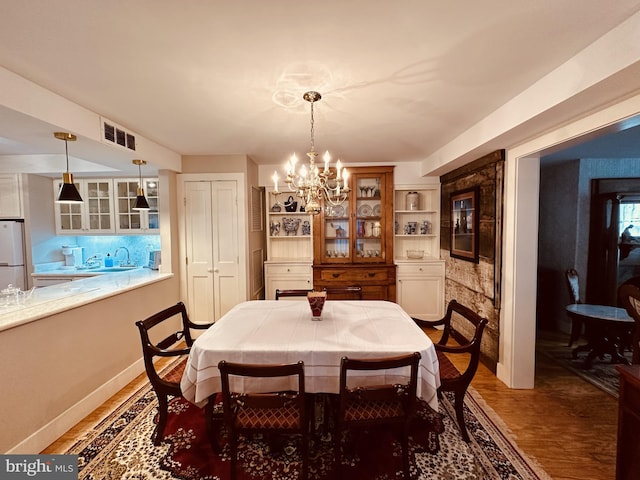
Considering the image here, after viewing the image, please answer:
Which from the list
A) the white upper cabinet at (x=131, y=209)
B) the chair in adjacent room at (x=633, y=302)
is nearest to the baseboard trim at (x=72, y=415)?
the white upper cabinet at (x=131, y=209)

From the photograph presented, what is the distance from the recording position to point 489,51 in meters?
1.54

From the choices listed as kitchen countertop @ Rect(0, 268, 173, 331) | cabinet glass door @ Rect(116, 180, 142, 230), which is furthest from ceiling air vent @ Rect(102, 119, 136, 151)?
cabinet glass door @ Rect(116, 180, 142, 230)

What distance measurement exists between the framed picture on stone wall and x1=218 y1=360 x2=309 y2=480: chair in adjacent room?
8.68 ft

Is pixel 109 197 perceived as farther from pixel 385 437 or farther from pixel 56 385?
pixel 385 437

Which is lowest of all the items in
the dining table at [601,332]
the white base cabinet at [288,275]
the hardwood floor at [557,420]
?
the hardwood floor at [557,420]

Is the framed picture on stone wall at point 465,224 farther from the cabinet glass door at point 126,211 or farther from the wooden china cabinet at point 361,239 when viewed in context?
the cabinet glass door at point 126,211

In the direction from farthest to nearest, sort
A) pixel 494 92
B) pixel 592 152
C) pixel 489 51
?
pixel 592 152
pixel 494 92
pixel 489 51

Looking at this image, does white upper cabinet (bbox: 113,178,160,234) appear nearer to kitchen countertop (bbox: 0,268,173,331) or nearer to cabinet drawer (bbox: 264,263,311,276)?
kitchen countertop (bbox: 0,268,173,331)

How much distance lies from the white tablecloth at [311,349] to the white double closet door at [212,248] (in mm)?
1816

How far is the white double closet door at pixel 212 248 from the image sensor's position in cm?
382

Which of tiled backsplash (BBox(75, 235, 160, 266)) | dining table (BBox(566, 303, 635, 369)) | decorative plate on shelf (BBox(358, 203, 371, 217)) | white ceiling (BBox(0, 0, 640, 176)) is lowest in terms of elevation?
dining table (BBox(566, 303, 635, 369))

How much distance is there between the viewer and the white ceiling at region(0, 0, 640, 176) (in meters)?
1.25

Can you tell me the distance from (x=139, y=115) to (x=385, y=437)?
3.13m

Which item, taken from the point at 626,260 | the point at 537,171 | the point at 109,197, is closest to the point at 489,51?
the point at 537,171
